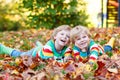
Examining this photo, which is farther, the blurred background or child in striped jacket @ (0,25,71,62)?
the blurred background

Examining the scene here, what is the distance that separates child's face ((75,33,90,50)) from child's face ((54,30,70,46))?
0.48 ft

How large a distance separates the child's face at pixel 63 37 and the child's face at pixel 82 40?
0.48ft

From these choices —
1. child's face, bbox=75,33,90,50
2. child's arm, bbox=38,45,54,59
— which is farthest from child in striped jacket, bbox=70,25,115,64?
child's arm, bbox=38,45,54,59

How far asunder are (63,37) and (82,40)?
259mm

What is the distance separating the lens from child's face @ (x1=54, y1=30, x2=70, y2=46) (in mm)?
5895

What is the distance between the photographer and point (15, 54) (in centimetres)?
680

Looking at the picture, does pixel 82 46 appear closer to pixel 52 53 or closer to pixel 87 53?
pixel 87 53

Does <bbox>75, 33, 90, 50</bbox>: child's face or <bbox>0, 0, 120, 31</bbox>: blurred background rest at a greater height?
<bbox>75, 33, 90, 50</bbox>: child's face

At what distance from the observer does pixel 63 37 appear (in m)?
5.89

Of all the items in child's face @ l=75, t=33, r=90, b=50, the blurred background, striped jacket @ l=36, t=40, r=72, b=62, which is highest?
child's face @ l=75, t=33, r=90, b=50

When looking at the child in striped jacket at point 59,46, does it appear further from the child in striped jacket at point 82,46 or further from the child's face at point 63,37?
the child in striped jacket at point 82,46

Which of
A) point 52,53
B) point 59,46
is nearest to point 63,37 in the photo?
point 59,46

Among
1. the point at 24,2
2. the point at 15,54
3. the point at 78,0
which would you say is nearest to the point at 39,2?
the point at 24,2

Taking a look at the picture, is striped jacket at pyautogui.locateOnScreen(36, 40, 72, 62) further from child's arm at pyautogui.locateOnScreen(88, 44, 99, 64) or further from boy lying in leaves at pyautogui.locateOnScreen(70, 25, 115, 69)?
child's arm at pyautogui.locateOnScreen(88, 44, 99, 64)
